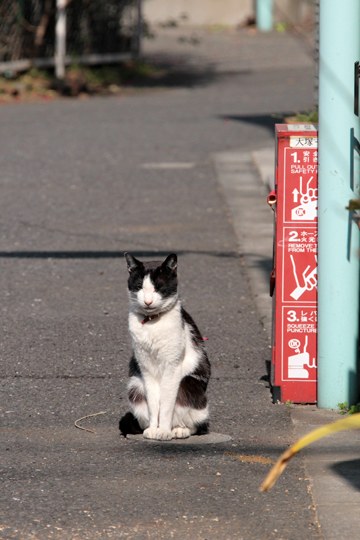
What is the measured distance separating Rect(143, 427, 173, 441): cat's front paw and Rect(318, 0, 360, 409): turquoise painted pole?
894mm

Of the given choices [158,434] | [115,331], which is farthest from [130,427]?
[115,331]

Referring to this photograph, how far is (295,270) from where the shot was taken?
6.35 meters

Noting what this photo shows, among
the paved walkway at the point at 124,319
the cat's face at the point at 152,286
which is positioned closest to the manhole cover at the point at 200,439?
the paved walkway at the point at 124,319

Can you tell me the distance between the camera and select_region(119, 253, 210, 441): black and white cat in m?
5.72

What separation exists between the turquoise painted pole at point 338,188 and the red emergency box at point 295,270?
22 cm

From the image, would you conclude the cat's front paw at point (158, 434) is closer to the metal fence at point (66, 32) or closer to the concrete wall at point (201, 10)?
the metal fence at point (66, 32)

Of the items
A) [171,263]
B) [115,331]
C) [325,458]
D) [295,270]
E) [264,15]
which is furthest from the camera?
[264,15]

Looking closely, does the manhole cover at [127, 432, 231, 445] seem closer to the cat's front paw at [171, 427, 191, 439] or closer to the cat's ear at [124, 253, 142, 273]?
the cat's front paw at [171, 427, 191, 439]

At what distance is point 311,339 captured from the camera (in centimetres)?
638

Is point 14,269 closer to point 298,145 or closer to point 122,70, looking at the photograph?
point 298,145

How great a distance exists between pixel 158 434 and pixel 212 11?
26.0 metres

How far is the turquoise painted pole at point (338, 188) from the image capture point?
5973mm

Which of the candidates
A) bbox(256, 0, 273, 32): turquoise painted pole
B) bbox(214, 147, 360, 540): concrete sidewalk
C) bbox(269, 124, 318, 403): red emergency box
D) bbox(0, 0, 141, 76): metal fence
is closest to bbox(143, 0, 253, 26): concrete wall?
bbox(256, 0, 273, 32): turquoise painted pole

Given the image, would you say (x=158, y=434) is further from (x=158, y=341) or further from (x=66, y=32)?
(x=66, y=32)
